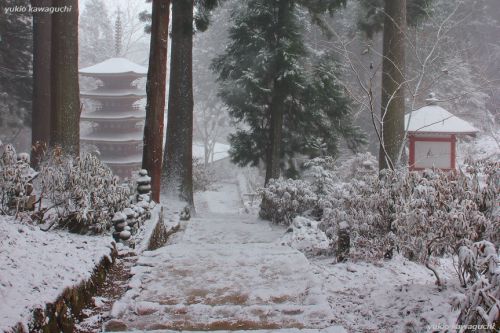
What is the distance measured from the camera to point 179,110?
12367mm

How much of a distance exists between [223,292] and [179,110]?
8.59 meters

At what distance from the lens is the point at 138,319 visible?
3.76m

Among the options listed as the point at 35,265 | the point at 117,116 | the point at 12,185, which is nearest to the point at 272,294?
the point at 35,265

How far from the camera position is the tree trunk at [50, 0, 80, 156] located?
8688 mm

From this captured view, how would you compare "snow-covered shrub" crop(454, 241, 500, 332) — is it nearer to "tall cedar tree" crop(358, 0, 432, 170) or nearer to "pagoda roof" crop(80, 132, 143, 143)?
"tall cedar tree" crop(358, 0, 432, 170)

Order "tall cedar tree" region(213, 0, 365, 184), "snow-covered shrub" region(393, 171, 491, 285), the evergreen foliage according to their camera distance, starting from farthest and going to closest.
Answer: the evergreen foliage
"tall cedar tree" region(213, 0, 365, 184)
"snow-covered shrub" region(393, 171, 491, 285)

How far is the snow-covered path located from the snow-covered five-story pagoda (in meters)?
22.8

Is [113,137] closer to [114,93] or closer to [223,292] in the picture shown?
[114,93]

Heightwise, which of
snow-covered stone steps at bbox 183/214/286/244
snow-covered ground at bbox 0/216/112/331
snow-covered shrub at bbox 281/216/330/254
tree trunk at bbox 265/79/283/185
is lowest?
snow-covered stone steps at bbox 183/214/286/244

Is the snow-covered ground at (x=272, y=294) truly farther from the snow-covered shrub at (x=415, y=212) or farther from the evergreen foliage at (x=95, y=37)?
the evergreen foliage at (x=95, y=37)

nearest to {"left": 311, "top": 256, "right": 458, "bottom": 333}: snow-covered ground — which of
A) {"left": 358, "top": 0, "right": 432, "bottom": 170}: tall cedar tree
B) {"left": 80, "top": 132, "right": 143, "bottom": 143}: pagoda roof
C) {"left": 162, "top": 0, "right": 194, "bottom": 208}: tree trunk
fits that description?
{"left": 358, "top": 0, "right": 432, "bottom": 170}: tall cedar tree

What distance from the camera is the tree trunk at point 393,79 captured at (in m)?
9.32

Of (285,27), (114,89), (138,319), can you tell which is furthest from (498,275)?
(114,89)

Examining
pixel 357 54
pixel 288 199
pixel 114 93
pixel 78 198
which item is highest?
pixel 357 54
